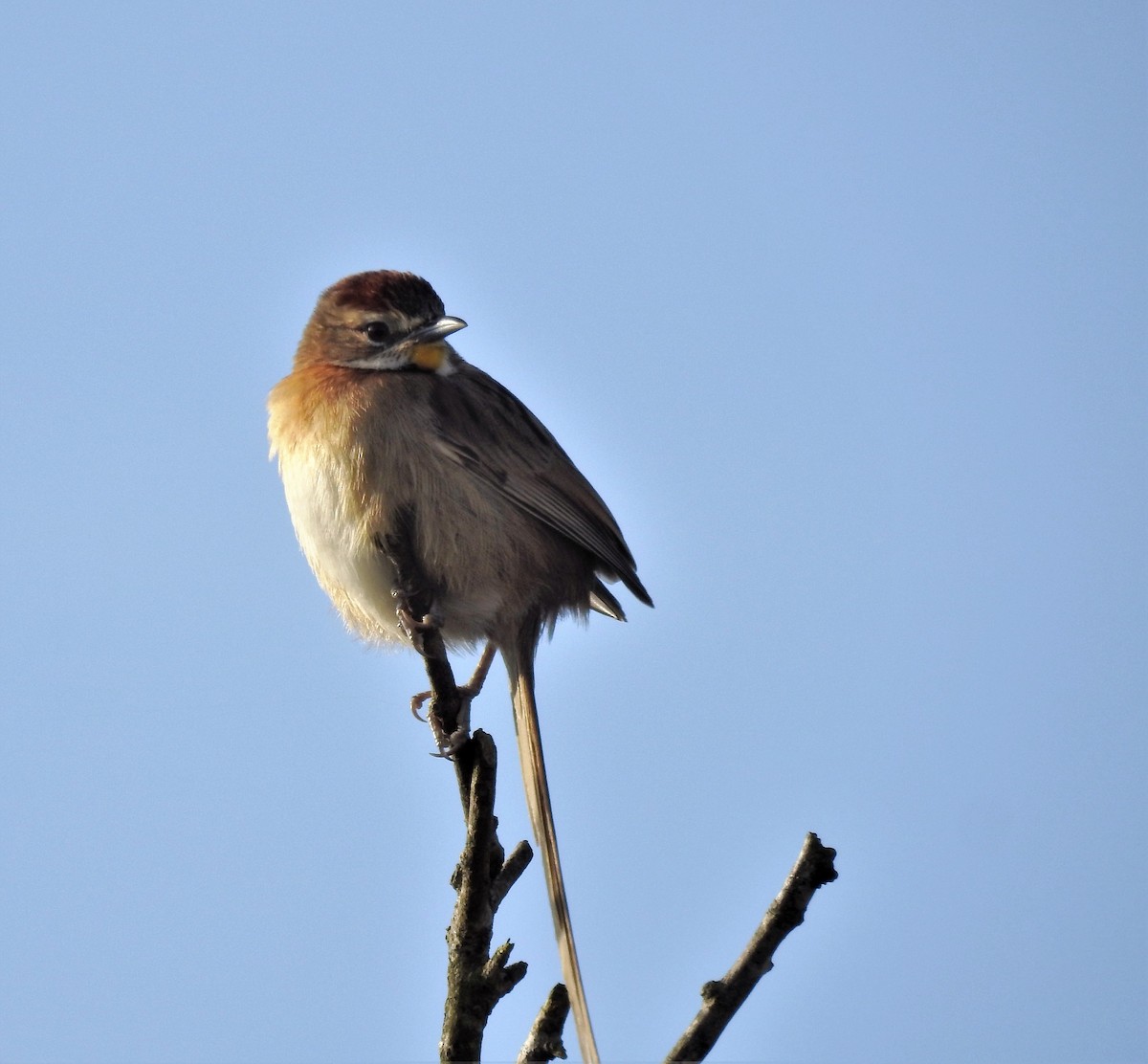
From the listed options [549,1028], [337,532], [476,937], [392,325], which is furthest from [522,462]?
[549,1028]

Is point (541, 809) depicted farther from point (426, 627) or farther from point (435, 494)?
point (435, 494)

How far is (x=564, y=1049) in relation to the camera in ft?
15.0

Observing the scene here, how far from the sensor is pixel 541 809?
6453 mm

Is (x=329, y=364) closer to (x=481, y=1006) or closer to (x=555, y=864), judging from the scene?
(x=555, y=864)

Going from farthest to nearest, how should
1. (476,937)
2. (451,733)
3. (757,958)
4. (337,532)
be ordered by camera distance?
(337,532) → (451,733) → (476,937) → (757,958)

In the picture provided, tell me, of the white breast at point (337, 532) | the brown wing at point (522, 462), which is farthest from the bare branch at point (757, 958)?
the brown wing at point (522, 462)

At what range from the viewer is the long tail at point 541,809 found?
17.6 ft

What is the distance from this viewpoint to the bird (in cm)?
646

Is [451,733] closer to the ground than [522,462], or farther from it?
closer to the ground

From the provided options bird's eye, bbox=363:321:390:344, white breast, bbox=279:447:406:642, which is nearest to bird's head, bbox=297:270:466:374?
bird's eye, bbox=363:321:390:344

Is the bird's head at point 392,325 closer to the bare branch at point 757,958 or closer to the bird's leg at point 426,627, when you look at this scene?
the bird's leg at point 426,627

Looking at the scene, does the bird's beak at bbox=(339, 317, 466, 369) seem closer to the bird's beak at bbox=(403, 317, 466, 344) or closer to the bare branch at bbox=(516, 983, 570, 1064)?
the bird's beak at bbox=(403, 317, 466, 344)

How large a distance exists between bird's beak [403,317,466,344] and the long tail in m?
1.50

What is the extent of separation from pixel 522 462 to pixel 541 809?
5.69 feet
